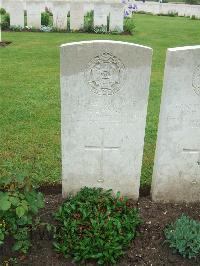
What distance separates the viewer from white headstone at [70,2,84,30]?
603 inches

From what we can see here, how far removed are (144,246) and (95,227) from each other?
47 cm

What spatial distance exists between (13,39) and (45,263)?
36.5ft

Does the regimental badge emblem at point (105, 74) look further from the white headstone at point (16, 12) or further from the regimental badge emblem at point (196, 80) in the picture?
the white headstone at point (16, 12)

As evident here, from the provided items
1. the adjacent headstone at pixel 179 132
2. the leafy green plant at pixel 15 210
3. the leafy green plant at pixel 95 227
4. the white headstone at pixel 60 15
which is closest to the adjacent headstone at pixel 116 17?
the white headstone at pixel 60 15

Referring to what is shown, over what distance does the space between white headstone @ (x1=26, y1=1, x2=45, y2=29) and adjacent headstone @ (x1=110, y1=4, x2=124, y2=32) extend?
2.66 metres

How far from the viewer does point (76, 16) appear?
1552cm

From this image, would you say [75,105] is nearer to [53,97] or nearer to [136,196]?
[136,196]

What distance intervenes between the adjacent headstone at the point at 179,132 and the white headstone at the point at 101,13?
12338mm

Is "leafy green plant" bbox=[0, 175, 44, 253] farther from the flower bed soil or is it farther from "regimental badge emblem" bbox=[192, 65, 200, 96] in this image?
"regimental badge emblem" bbox=[192, 65, 200, 96]

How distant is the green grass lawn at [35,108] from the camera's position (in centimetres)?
504

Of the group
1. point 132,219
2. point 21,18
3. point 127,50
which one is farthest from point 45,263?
point 21,18

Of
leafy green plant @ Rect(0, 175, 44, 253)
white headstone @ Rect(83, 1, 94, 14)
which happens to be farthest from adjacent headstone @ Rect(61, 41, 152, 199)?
white headstone @ Rect(83, 1, 94, 14)

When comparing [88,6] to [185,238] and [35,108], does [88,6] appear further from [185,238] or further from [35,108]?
[185,238]

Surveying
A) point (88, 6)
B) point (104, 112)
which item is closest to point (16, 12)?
point (88, 6)
